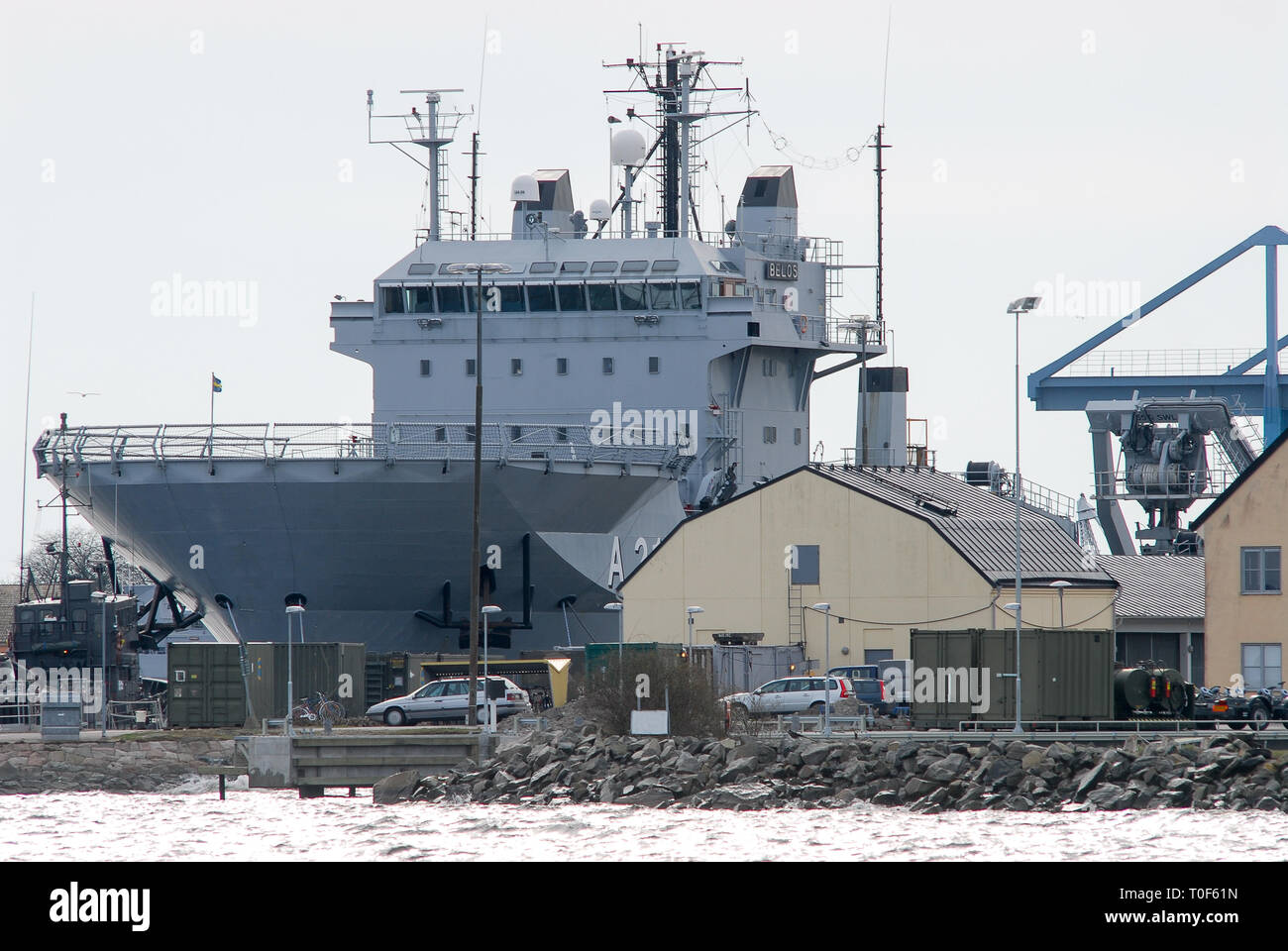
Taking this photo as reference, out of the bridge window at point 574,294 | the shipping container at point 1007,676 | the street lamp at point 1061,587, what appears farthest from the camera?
the bridge window at point 574,294

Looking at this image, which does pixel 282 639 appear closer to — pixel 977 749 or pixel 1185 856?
pixel 977 749

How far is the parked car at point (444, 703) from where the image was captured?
45.8 m

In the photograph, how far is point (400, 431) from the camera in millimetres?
55125

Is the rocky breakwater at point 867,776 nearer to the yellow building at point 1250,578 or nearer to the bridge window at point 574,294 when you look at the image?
the yellow building at point 1250,578

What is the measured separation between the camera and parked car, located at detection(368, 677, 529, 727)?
45.8 metres

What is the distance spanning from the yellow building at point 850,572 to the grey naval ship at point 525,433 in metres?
4.41

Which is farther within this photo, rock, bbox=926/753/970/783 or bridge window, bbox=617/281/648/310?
bridge window, bbox=617/281/648/310

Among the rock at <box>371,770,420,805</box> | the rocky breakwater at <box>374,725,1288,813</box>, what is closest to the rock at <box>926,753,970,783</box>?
the rocky breakwater at <box>374,725,1288,813</box>

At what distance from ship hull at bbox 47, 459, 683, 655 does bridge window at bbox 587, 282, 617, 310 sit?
23.0 ft

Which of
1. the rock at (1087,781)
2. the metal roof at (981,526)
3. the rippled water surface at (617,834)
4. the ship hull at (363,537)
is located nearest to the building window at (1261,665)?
the metal roof at (981,526)

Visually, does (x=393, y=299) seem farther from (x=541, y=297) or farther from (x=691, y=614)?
(x=691, y=614)

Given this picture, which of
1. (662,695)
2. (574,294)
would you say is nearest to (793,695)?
(662,695)

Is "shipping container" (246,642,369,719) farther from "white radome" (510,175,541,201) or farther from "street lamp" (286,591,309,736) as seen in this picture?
"white radome" (510,175,541,201)
